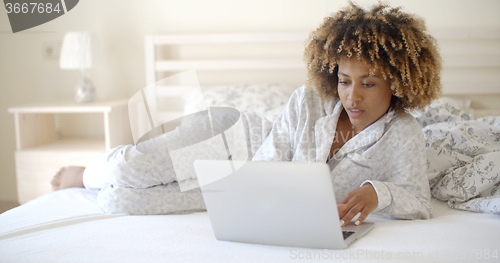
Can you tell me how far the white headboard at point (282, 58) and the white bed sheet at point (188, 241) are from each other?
1.27 meters

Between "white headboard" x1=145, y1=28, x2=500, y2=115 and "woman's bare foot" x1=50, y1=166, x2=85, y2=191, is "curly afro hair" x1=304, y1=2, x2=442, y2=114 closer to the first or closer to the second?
"woman's bare foot" x1=50, y1=166, x2=85, y2=191

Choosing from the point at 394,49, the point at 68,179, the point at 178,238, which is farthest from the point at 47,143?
the point at 394,49

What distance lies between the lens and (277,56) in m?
2.35

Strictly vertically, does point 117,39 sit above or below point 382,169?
above

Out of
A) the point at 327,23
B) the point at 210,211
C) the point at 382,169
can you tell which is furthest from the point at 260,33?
the point at 210,211

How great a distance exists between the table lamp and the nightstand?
0.25 feet

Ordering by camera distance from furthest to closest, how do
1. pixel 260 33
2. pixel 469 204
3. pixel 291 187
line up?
pixel 260 33 → pixel 469 204 → pixel 291 187

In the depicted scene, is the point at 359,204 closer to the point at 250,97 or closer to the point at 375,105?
the point at 375,105

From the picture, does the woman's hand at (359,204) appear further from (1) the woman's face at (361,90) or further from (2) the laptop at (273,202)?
(1) the woman's face at (361,90)

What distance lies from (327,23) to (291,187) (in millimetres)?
605

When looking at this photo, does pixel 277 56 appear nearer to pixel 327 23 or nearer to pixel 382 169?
pixel 327 23

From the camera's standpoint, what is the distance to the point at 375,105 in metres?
1.09

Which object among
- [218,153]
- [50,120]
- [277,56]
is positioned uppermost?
[277,56]

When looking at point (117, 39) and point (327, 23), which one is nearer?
point (327, 23)
